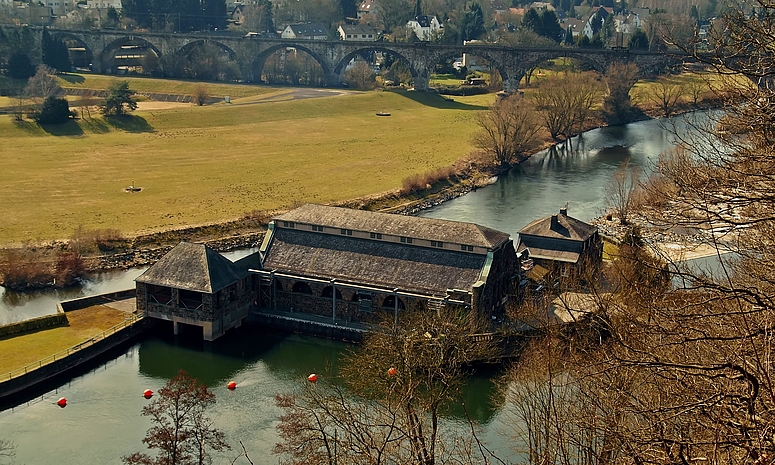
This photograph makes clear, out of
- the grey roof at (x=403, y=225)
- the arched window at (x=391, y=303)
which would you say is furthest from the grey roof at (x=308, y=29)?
the arched window at (x=391, y=303)

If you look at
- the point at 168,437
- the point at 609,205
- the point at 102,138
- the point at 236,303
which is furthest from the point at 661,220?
the point at 102,138

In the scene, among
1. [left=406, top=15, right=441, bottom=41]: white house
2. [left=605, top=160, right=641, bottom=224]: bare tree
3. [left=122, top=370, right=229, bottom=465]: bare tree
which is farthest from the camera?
[left=406, top=15, right=441, bottom=41]: white house

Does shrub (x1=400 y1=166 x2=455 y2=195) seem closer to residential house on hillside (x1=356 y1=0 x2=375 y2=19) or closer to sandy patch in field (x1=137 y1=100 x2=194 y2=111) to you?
sandy patch in field (x1=137 y1=100 x2=194 y2=111)

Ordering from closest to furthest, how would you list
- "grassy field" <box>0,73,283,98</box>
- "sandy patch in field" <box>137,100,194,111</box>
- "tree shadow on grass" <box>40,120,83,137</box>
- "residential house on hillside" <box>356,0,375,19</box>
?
"tree shadow on grass" <box>40,120,83,137</box>, "sandy patch in field" <box>137,100,194,111</box>, "grassy field" <box>0,73,283,98</box>, "residential house on hillside" <box>356,0,375,19</box>

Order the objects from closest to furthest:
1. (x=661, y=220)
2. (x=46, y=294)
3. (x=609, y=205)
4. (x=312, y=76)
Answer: (x=661, y=220)
(x=46, y=294)
(x=609, y=205)
(x=312, y=76)

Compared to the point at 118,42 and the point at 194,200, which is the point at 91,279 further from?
the point at 118,42

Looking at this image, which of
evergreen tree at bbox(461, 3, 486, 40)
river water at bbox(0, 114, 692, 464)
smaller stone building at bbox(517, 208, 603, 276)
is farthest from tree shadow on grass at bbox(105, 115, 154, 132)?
evergreen tree at bbox(461, 3, 486, 40)

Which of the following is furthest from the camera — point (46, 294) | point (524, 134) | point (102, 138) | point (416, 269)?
point (102, 138)

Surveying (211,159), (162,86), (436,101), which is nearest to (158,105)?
(162,86)
